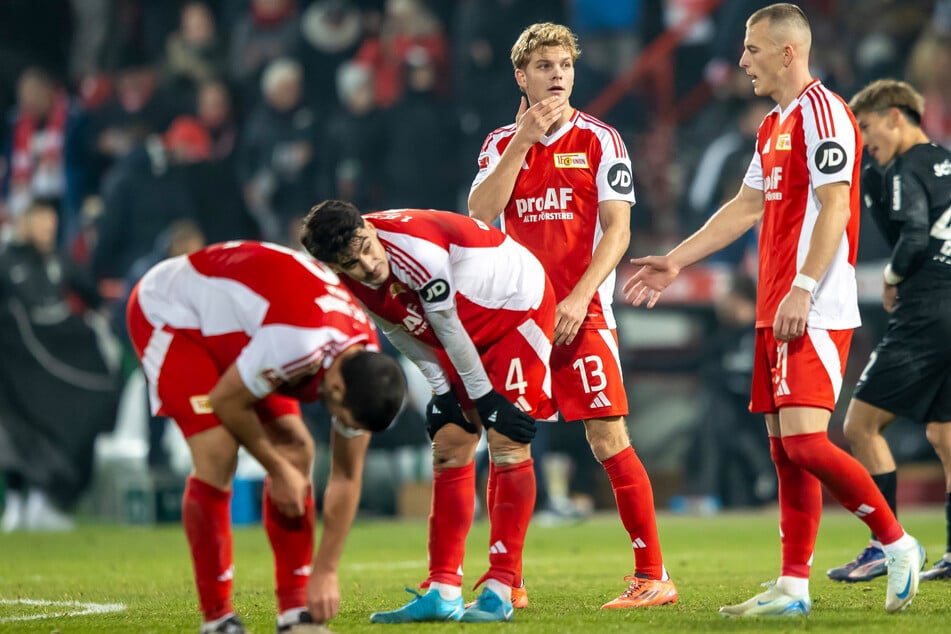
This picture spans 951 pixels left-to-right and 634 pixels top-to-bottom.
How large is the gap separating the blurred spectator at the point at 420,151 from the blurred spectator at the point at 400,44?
0.93m

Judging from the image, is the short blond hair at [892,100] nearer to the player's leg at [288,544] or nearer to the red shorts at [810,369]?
the red shorts at [810,369]

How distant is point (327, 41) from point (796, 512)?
12464mm

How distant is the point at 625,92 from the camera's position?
1567cm

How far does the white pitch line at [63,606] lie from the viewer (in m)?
5.68

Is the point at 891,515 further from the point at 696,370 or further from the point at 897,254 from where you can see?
the point at 696,370

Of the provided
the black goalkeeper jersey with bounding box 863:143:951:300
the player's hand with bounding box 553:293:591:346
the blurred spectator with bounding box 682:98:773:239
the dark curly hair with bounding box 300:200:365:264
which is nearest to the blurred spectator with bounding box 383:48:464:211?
the blurred spectator with bounding box 682:98:773:239

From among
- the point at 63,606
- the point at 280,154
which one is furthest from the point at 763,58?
the point at 280,154

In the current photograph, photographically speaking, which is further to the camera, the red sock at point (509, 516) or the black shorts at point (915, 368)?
the black shorts at point (915, 368)

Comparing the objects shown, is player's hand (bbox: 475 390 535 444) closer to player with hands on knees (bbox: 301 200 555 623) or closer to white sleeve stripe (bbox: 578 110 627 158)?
player with hands on knees (bbox: 301 200 555 623)

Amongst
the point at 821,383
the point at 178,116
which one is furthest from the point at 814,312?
the point at 178,116

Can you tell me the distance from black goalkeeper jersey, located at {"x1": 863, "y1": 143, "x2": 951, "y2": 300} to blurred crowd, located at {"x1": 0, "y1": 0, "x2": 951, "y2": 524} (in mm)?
6533

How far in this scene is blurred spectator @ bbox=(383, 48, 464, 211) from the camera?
1512 cm

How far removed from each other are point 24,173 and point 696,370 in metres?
8.24

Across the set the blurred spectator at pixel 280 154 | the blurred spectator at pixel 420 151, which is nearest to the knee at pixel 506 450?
the blurred spectator at pixel 420 151
